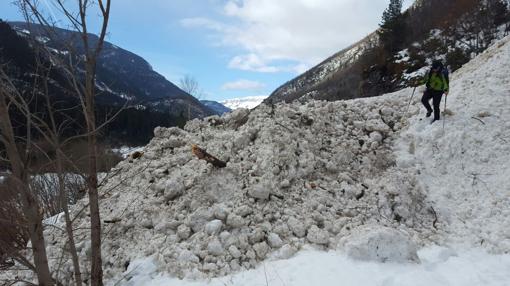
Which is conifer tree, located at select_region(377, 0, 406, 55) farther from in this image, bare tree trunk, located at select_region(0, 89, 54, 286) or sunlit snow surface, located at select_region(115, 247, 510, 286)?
bare tree trunk, located at select_region(0, 89, 54, 286)

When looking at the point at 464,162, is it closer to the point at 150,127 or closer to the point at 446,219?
the point at 446,219

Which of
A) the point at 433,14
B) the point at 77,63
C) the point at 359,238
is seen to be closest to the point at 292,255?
the point at 359,238

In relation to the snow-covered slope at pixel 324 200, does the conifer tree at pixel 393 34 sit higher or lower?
higher

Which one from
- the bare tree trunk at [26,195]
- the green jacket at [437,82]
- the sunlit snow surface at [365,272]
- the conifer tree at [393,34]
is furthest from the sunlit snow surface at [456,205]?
the conifer tree at [393,34]

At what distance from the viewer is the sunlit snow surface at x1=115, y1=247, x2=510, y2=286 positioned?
17.6 ft

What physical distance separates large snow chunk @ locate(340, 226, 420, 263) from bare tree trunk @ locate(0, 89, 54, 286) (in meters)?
4.13

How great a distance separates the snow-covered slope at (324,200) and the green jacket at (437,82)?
2.30 ft

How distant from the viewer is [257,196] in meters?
7.13

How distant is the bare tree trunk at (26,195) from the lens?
3783mm

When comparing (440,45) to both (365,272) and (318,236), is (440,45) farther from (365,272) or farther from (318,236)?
(365,272)

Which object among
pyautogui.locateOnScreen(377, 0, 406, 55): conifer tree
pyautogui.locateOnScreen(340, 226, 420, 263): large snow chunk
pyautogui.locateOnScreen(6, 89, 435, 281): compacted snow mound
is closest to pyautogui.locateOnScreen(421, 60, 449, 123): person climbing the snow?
pyautogui.locateOnScreen(6, 89, 435, 281): compacted snow mound

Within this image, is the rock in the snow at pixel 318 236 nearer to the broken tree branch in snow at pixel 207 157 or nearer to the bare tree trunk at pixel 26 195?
the broken tree branch in snow at pixel 207 157

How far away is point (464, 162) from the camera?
798 cm

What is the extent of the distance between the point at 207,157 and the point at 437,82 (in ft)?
18.6
